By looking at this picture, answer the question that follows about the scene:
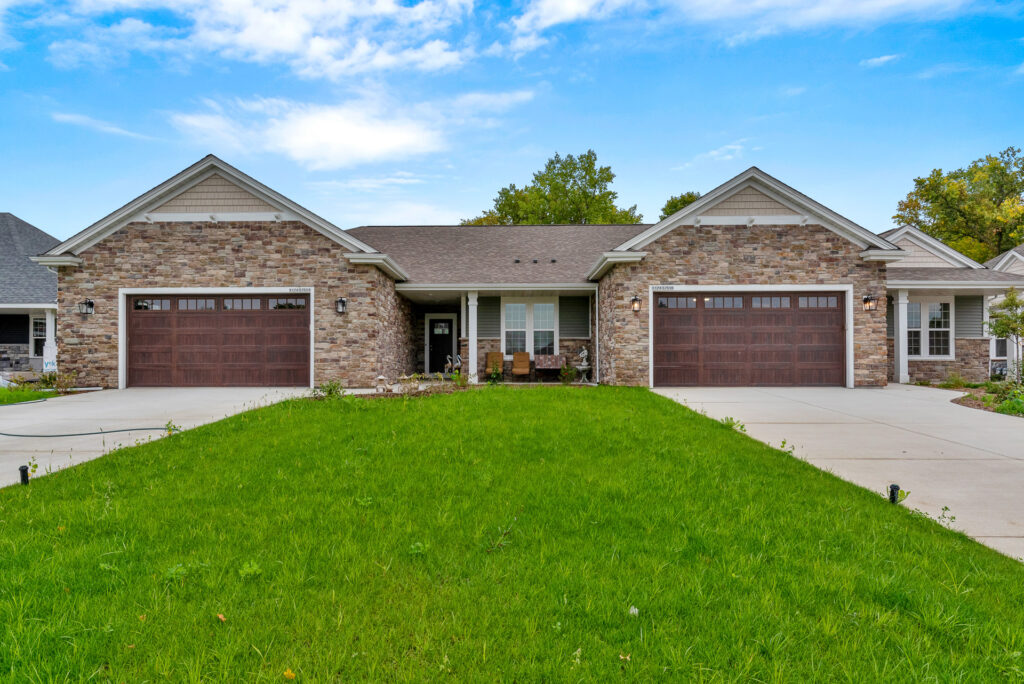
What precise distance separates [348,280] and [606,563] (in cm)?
1094

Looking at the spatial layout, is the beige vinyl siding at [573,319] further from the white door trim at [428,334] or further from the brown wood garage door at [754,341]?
the white door trim at [428,334]

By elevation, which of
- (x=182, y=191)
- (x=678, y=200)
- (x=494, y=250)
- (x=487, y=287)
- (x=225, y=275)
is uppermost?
(x=678, y=200)

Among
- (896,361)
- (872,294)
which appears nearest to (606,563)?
(872,294)

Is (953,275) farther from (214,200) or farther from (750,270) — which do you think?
(214,200)

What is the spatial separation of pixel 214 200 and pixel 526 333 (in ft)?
30.5

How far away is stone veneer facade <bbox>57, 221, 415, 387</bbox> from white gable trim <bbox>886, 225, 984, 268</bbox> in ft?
55.3

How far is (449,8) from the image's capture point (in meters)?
11.7

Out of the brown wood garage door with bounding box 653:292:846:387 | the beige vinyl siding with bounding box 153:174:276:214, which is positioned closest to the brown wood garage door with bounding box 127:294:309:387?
the beige vinyl siding with bounding box 153:174:276:214

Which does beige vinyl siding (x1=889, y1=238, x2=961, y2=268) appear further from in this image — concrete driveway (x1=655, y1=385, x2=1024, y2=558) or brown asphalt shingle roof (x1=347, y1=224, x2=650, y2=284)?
brown asphalt shingle roof (x1=347, y1=224, x2=650, y2=284)

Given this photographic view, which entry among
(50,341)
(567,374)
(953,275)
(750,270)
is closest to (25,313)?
(50,341)

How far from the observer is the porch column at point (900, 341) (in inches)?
538

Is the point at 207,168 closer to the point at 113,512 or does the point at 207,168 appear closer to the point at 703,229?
the point at 113,512

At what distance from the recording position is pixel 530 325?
1498 cm

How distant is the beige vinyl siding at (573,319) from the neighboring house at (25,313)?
16.5 m
